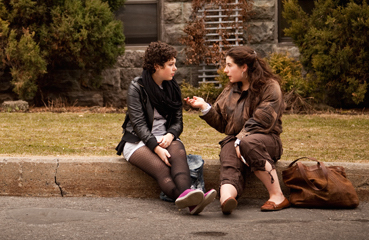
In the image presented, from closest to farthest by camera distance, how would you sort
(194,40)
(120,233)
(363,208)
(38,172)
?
(120,233)
(363,208)
(38,172)
(194,40)

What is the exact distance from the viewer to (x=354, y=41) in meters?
8.70

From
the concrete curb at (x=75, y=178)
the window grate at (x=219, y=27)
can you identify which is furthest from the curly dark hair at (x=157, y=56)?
the window grate at (x=219, y=27)

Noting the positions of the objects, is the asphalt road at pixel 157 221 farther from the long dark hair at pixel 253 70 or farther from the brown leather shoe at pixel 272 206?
the long dark hair at pixel 253 70

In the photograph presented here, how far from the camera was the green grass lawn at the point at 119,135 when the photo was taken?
5609 millimetres

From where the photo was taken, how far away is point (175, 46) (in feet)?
33.7

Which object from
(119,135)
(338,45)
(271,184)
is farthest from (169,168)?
(338,45)

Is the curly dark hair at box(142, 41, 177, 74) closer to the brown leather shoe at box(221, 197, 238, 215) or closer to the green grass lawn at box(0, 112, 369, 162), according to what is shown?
the green grass lawn at box(0, 112, 369, 162)

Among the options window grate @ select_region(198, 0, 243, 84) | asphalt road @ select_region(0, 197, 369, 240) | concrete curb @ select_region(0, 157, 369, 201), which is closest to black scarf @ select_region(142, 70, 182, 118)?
concrete curb @ select_region(0, 157, 369, 201)

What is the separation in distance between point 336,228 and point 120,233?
56.7 inches

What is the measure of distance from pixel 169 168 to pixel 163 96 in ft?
2.12

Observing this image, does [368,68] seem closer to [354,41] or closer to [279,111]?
[354,41]

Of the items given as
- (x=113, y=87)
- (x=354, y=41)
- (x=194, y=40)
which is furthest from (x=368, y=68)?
(x=113, y=87)

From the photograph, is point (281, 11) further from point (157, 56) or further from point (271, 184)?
point (271, 184)

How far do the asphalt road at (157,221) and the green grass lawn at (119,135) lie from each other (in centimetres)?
103
